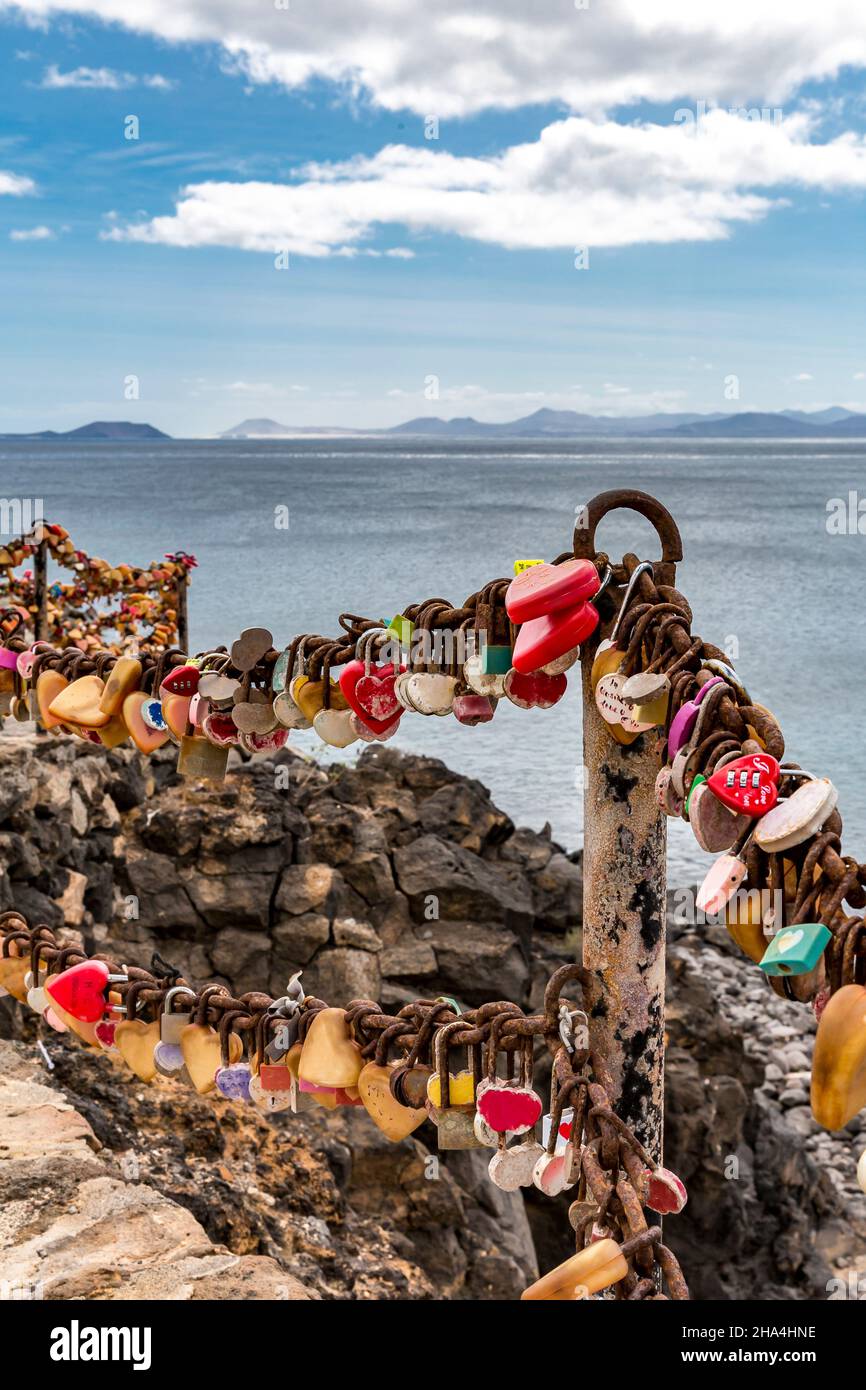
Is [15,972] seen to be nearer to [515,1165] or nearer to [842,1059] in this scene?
[515,1165]

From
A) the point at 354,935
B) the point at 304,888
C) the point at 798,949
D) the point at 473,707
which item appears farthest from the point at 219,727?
the point at 354,935

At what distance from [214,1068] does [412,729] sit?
1529 centimetres

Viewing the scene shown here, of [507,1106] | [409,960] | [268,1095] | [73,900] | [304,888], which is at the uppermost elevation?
[507,1106]

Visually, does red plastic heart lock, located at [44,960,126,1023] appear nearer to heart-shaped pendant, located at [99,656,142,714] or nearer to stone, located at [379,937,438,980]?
heart-shaped pendant, located at [99,656,142,714]

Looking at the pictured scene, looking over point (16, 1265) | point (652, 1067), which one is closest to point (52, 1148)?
point (16, 1265)

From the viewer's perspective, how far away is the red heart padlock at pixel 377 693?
176cm

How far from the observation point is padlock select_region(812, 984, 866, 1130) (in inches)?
42.2

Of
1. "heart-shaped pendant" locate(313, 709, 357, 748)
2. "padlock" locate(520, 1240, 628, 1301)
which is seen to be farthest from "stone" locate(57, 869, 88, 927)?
"padlock" locate(520, 1240, 628, 1301)

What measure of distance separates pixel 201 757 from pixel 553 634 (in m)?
0.75

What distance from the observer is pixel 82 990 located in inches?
78.5

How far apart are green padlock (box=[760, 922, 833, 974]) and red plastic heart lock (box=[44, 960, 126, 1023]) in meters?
1.21

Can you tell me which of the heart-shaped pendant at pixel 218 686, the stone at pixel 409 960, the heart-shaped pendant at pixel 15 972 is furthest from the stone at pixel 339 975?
the heart-shaped pendant at pixel 218 686

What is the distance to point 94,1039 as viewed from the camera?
206 centimetres
